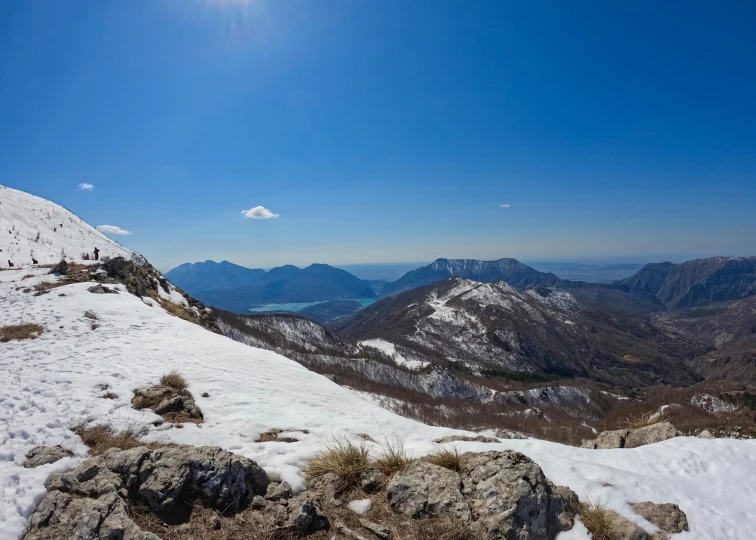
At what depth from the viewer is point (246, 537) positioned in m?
5.70

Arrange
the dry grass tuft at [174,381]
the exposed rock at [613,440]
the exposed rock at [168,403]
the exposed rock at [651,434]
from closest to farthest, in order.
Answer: the exposed rock at [168,403] → the exposed rock at [651,434] → the dry grass tuft at [174,381] → the exposed rock at [613,440]

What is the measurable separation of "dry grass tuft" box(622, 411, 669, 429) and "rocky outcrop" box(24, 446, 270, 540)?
14276 mm

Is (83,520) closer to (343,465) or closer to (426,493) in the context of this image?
(343,465)

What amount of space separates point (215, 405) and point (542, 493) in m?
10.1

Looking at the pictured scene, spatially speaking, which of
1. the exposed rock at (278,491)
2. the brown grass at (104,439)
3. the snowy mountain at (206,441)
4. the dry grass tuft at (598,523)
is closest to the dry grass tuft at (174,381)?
the snowy mountain at (206,441)

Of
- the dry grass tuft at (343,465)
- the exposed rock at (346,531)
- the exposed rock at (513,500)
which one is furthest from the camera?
the dry grass tuft at (343,465)

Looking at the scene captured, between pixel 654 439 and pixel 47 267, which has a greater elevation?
pixel 47 267

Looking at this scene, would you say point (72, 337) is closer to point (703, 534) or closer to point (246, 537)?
point (246, 537)

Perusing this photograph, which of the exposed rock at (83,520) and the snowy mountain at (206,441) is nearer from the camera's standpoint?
the exposed rock at (83,520)

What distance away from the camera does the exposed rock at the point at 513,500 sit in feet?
19.8

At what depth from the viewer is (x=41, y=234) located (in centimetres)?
5850

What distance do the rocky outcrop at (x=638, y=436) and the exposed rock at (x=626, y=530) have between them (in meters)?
7.13

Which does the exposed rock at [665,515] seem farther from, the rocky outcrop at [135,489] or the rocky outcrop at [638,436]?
the rocky outcrop at [135,489]

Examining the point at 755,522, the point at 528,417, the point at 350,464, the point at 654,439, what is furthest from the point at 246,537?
the point at 528,417
